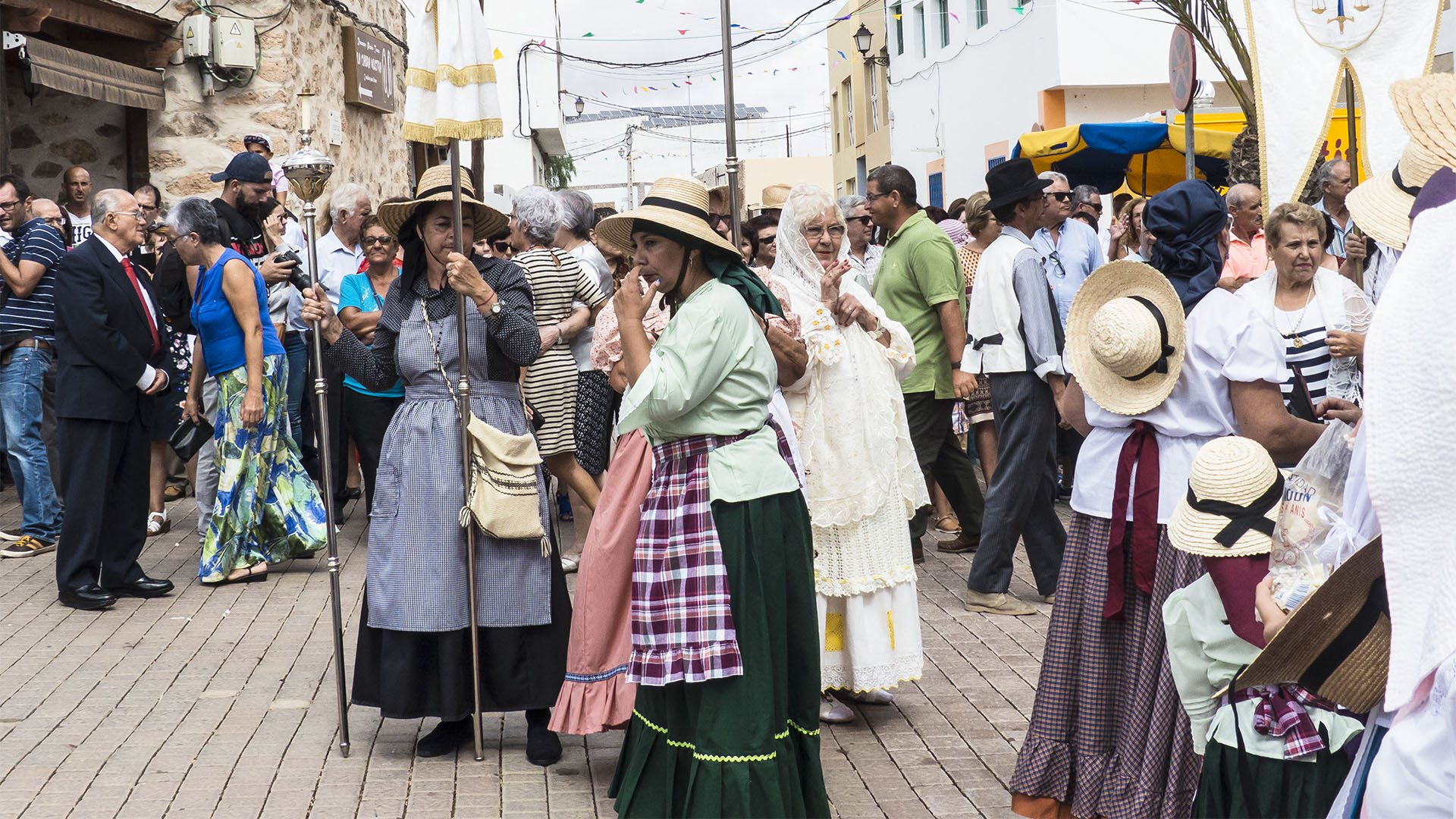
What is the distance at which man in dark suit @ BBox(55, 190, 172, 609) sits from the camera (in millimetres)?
6895

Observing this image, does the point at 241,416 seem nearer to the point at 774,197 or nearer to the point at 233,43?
the point at 774,197

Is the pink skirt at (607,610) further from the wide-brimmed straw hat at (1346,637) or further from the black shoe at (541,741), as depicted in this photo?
the wide-brimmed straw hat at (1346,637)

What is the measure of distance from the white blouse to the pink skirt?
1309 mm

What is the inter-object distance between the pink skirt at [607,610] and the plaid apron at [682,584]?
267mm

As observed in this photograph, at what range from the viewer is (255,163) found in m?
8.35

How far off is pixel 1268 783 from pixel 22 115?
454 inches

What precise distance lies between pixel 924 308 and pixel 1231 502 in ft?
13.5

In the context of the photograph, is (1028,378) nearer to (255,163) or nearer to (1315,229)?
(1315,229)

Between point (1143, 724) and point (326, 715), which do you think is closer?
point (1143, 724)

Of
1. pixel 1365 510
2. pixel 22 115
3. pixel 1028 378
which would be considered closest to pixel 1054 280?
pixel 1028 378

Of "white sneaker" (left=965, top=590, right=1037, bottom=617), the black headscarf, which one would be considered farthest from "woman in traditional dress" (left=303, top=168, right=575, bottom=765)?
"white sneaker" (left=965, top=590, right=1037, bottom=617)

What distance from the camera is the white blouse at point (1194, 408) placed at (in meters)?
3.60

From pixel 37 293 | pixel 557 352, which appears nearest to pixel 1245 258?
pixel 557 352

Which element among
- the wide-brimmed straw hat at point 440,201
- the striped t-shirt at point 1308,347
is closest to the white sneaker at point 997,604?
the striped t-shirt at point 1308,347
